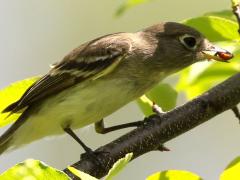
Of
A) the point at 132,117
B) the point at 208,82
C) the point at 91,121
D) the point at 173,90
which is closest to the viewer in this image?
the point at 173,90

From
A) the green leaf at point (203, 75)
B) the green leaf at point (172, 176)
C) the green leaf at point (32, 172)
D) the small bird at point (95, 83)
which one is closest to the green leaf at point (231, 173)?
the green leaf at point (172, 176)

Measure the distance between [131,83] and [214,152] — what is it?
3.52 meters

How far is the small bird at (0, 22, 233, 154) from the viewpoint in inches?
137

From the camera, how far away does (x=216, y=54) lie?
11.2 feet

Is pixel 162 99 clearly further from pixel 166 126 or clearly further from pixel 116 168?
pixel 116 168

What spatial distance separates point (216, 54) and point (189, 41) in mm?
591

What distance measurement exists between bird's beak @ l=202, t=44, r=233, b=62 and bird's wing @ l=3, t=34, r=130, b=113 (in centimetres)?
47

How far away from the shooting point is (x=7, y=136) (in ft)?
11.9

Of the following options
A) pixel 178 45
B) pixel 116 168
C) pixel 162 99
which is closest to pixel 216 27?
pixel 162 99

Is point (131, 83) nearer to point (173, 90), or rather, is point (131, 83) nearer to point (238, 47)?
point (173, 90)

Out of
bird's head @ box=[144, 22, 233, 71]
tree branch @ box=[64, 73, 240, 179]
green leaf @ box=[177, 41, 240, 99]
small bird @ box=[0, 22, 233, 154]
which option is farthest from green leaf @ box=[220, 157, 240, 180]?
bird's head @ box=[144, 22, 233, 71]

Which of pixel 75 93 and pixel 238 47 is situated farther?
pixel 75 93

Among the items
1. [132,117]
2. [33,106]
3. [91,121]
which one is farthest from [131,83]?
[132,117]

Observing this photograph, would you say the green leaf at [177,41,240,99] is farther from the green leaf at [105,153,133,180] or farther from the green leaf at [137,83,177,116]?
the green leaf at [105,153,133,180]
